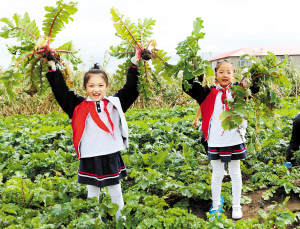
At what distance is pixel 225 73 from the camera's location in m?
2.85

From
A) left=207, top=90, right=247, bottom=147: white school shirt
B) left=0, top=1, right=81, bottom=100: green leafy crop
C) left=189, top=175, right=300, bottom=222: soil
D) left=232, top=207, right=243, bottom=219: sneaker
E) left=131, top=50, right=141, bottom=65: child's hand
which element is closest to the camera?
left=0, top=1, right=81, bottom=100: green leafy crop

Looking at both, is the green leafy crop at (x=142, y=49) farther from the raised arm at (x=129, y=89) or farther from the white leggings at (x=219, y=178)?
the white leggings at (x=219, y=178)

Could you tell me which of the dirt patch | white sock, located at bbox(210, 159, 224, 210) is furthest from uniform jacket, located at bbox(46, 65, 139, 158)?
the dirt patch

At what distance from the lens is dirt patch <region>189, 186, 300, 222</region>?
3.11 meters

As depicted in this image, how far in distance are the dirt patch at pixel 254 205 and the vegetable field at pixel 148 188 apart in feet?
0.04

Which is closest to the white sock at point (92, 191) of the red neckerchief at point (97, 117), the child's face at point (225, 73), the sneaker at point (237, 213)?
the red neckerchief at point (97, 117)

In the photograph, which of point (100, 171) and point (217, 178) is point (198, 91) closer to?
point (217, 178)

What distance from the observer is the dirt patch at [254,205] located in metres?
3.11

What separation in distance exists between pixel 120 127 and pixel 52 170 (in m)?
1.85

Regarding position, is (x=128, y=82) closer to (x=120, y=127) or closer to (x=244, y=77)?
(x=120, y=127)

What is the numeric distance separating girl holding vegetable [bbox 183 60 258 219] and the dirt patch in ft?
0.70

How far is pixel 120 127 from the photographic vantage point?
2.62 m

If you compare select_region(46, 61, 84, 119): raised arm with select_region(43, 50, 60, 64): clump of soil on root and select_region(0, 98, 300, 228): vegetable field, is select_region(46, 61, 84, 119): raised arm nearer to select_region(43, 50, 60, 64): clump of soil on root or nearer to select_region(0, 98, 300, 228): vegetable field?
select_region(43, 50, 60, 64): clump of soil on root

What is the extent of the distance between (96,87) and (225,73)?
1386 mm
